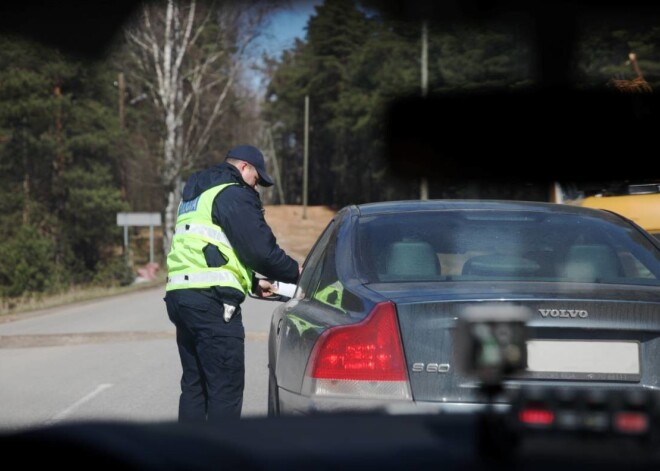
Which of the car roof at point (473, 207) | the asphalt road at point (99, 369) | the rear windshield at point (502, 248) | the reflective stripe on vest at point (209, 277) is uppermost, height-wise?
the car roof at point (473, 207)

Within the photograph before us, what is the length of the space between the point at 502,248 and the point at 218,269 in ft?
5.45

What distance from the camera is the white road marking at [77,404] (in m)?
8.24

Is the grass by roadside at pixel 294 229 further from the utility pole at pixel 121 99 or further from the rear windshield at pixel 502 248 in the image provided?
the rear windshield at pixel 502 248

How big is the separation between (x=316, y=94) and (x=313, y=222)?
18.8 meters

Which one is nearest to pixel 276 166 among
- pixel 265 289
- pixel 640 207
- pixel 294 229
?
pixel 294 229

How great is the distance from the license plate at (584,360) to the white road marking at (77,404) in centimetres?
502

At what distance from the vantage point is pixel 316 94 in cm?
8294

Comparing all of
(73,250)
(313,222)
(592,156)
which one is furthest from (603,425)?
(313,222)

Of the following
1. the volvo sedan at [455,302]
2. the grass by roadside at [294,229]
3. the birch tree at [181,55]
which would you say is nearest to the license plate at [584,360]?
Answer: the volvo sedan at [455,302]

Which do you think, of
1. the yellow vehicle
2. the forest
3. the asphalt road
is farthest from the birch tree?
the yellow vehicle

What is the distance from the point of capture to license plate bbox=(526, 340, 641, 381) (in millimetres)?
3928

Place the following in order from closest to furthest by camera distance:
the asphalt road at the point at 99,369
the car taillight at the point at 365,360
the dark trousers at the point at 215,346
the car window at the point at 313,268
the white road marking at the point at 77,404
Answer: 1. the car taillight at the point at 365,360
2. the car window at the point at 313,268
3. the dark trousers at the point at 215,346
4. the white road marking at the point at 77,404
5. the asphalt road at the point at 99,369

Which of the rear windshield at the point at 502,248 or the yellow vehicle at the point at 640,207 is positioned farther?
the yellow vehicle at the point at 640,207

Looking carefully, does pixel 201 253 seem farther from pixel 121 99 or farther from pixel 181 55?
pixel 121 99
